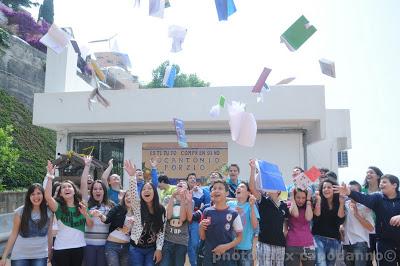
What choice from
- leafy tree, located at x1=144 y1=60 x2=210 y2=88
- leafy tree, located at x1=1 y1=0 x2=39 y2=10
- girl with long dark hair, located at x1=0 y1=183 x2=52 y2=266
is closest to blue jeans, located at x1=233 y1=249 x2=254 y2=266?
girl with long dark hair, located at x1=0 y1=183 x2=52 y2=266

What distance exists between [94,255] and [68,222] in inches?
18.3

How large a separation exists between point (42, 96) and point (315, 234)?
9029 millimetres

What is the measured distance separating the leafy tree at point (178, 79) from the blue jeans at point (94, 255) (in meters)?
28.4

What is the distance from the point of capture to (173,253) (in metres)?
4.49

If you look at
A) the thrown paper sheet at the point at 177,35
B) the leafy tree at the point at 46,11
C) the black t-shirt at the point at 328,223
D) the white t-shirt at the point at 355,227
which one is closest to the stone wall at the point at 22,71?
the leafy tree at the point at 46,11

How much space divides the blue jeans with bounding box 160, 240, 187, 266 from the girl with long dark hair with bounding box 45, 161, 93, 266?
0.87 m

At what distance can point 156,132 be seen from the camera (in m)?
11.1

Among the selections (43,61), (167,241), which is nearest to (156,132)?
(167,241)

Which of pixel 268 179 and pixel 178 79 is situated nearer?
pixel 268 179

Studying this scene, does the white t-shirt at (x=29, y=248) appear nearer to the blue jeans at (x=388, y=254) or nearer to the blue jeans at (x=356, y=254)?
the blue jeans at (x=356, y=254)

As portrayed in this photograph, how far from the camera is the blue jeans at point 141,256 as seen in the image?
4.22 m

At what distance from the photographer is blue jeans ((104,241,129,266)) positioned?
427cm

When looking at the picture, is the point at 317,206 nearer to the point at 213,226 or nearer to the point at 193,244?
the point at 213,226

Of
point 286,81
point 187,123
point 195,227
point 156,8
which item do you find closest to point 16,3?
point 187,123
